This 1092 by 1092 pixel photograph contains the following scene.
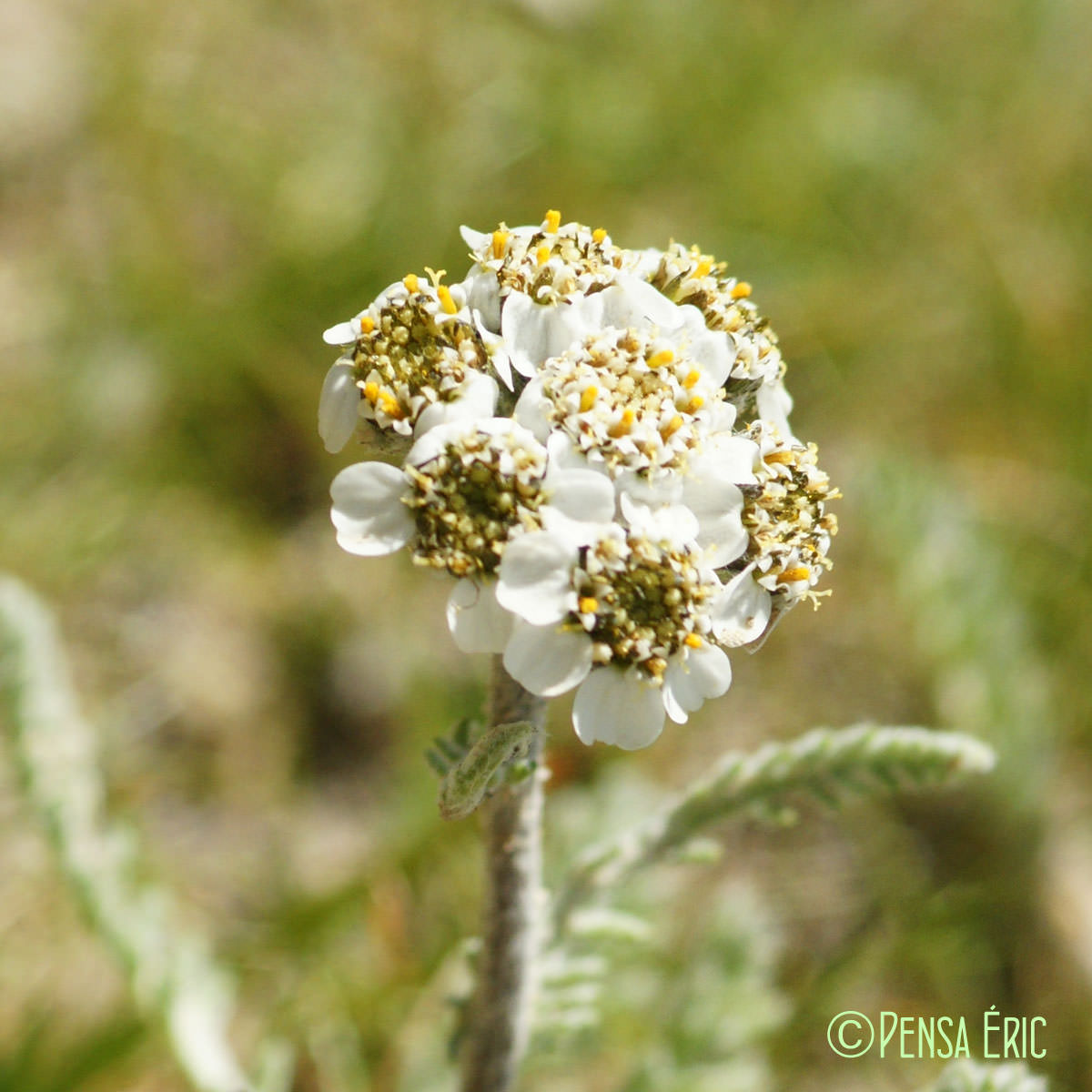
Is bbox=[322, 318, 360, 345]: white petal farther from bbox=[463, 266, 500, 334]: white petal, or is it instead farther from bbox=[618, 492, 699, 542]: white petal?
bbox=[618, 492, 699, 542]: white petal

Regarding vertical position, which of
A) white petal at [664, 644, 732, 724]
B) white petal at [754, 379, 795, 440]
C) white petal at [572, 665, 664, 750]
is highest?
white petal at [754, 379, 795, 440]

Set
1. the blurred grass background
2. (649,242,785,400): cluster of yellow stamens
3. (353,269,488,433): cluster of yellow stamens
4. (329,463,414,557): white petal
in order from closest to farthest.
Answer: (329,463,414,557): white petal → (353,269,488,433): cluster of yellow stamens → (649,242,785,400): cluster of yellow stamens → the blurred grass background

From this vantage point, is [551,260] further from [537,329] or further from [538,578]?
[538,578]

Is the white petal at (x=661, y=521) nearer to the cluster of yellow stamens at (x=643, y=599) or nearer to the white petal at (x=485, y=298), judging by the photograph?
the cluster of yellow stamens at (x=643, y=599)

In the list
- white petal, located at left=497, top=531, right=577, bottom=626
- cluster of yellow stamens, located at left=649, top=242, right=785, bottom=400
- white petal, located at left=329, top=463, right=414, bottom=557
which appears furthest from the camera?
cluster of yellow stamens, located at left=649, top=242, right=785, bottom=400

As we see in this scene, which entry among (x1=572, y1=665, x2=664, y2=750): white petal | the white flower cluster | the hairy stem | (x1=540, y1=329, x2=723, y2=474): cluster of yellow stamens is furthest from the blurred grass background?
(x1=540, y1=329, x2=723, y2=474): cluster of yellow stamens

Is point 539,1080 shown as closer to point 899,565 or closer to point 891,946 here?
point 891,946

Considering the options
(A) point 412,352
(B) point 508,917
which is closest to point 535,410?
(A) point 412,352
